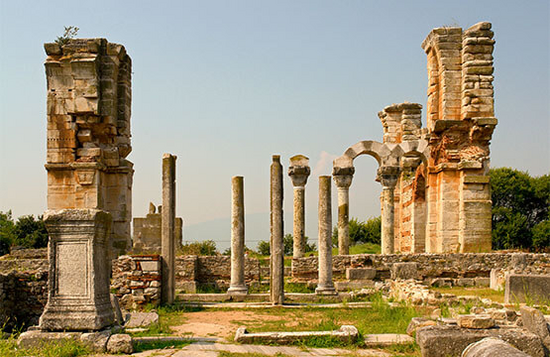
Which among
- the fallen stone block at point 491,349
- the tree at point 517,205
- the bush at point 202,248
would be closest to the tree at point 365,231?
the tree at point 517,205

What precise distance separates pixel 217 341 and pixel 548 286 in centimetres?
688

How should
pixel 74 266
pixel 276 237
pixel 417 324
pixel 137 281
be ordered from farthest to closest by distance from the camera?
pixel 276 237 < pixel 137 281 < pixel 417 324 < pixel 74 266

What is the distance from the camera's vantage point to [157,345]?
819 centimetres

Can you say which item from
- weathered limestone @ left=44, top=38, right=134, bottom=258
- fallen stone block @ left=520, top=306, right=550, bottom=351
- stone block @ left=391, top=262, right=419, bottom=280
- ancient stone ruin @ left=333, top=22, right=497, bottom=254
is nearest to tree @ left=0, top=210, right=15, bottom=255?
weathered limestone @ left=44, top=38, right=134, bottom=258

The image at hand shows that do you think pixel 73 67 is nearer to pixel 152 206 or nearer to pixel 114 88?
pixel 114 88

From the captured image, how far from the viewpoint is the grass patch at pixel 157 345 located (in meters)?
7.96

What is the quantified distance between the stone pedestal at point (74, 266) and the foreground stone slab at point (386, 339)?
3767 mm

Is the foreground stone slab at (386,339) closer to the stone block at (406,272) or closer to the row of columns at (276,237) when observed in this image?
the row of columns at (276,237)

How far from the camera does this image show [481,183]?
1839 cm

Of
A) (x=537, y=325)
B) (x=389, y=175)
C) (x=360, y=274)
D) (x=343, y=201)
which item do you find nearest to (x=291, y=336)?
(x=537, y=325)

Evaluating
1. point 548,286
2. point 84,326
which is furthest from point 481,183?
point 84,326

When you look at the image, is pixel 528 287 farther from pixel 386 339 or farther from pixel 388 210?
pixel 388 210

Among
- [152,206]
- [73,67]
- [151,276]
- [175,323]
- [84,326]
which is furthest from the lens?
[152,206]

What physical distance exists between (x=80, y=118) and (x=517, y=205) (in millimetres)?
32494
